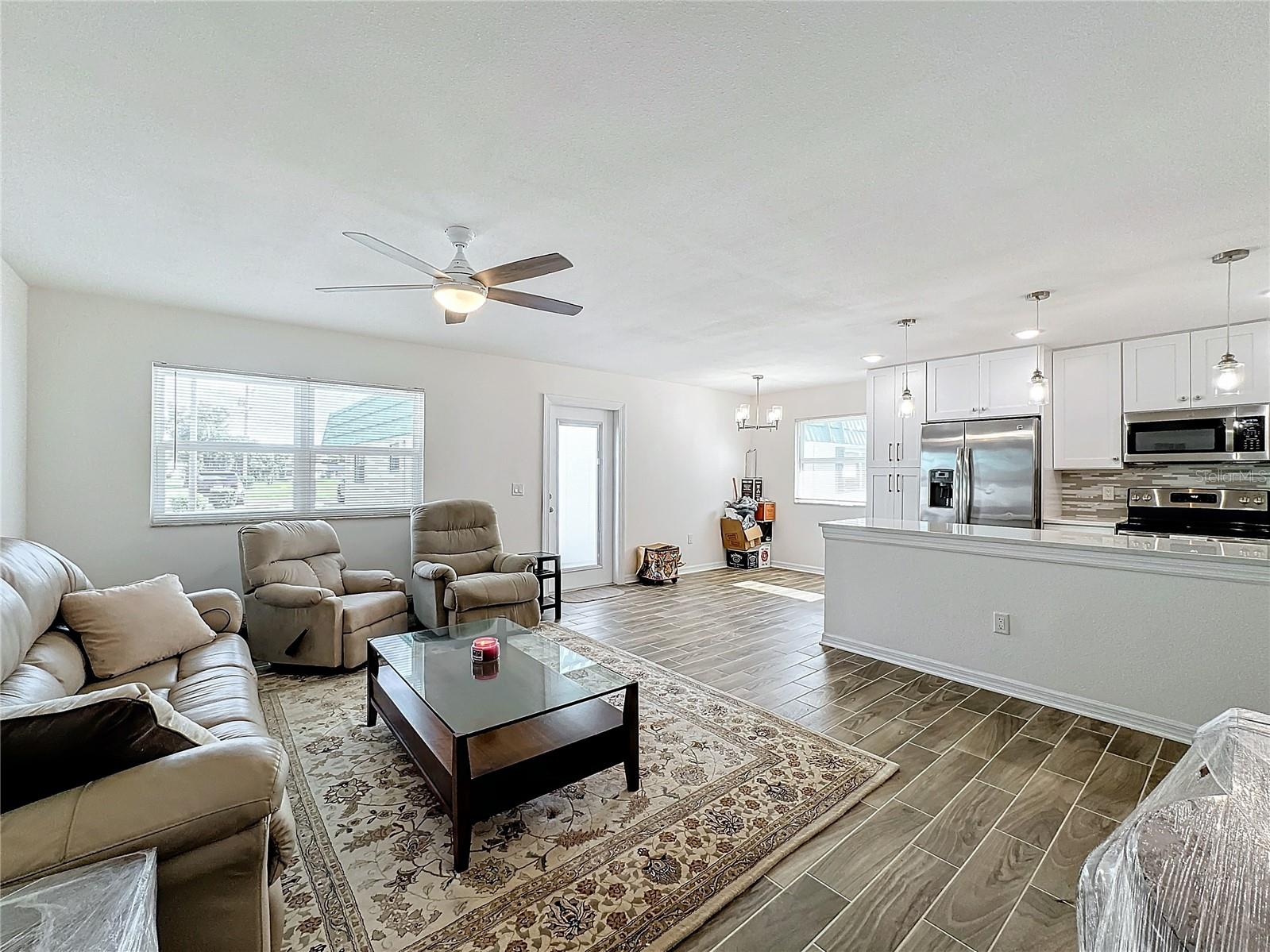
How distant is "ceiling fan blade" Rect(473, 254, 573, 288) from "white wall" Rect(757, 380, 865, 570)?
211 inches

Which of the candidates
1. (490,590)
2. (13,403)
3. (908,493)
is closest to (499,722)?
(490,590)

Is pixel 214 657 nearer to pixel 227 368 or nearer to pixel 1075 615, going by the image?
pixel 227 368

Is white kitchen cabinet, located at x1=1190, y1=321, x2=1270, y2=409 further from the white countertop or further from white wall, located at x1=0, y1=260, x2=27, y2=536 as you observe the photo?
white wall, located at x1=0, y1=260, x2=27, y2=536

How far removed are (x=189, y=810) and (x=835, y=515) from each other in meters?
6.97

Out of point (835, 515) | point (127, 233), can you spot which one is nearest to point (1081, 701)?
point (835, 515)

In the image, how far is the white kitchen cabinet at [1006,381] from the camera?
489 cm

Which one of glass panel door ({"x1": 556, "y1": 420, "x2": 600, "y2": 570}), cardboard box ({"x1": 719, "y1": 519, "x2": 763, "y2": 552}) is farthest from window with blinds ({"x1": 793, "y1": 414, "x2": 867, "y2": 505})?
glass panel door ({"x1": 556, "y1": 420, "x2": 600, "y2": 570})

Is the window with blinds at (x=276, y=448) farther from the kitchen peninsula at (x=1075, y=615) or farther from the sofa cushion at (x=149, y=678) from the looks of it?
the kitchen peninsula at (x=1075, y=615)

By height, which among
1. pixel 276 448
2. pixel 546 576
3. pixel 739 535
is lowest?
pixel 546 576

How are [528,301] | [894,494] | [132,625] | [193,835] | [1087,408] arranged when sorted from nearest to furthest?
[193,835]
[132,625]
[528,301]
[1087,408]
[894,494]

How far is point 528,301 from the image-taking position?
9.64 ft

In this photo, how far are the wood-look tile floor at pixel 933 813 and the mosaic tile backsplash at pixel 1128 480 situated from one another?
289 cm

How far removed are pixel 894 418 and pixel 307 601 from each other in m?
5.59

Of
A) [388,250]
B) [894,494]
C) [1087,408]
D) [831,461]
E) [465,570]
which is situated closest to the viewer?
[388,250]
